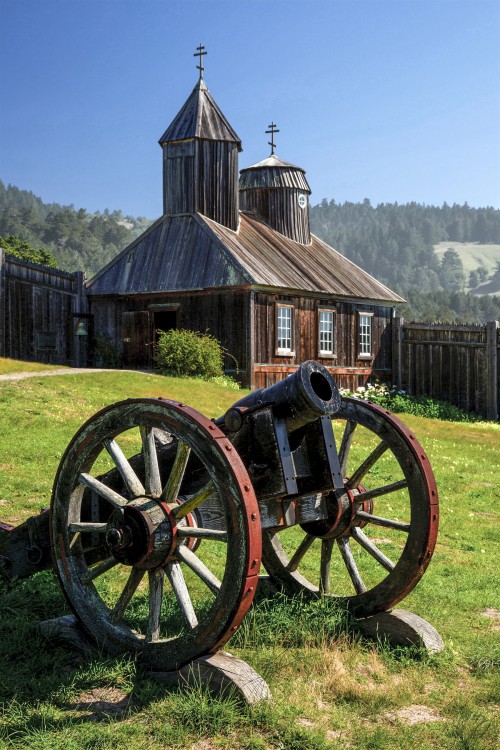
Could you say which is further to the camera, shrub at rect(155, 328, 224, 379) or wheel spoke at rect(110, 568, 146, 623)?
shrub at rect(155, 328, 224, 379)

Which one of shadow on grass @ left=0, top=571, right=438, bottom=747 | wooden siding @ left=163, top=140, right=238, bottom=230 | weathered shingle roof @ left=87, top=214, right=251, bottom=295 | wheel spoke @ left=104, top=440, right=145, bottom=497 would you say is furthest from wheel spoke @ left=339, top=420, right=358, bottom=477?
wooden siding @ left=163, top=140, right=238, bottom=230

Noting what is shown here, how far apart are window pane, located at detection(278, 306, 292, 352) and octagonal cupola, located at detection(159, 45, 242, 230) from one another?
3.58 metres

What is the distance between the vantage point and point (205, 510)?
14.8ft

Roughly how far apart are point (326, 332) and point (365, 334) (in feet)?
7.18

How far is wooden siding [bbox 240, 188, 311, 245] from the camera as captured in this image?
29078 millimetres

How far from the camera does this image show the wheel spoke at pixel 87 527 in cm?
459

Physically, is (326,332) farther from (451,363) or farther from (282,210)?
(282,210)

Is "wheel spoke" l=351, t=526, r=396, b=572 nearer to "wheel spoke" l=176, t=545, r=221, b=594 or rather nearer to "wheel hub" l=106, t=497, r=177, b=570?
"wheel spoke" l=176, t=545, r=221, b=594

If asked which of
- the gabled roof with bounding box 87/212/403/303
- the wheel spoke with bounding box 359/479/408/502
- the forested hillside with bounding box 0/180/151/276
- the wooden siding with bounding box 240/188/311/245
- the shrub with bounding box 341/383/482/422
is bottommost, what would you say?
the shrub with bounding box 341/383/482/422

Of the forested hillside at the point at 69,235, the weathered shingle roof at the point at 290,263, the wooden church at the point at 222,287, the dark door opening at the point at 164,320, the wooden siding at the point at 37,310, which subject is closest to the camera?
the wooden siding at the point at 37,310

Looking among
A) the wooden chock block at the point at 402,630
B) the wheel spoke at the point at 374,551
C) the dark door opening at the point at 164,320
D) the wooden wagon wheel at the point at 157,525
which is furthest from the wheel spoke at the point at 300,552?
the dark door opening at the point at 164,320

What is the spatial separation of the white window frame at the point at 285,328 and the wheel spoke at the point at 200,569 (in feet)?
64.1

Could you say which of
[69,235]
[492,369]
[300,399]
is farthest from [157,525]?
[69,235]

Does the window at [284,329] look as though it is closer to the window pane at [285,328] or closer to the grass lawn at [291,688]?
the window pane at [285,328]
